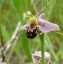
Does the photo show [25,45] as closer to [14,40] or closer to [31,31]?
[31,31]

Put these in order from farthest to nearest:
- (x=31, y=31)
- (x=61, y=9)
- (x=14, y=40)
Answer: (x=61, y=9)
(x=14, y=40)
(x=31, y=31)

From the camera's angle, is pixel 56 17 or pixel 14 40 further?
pixel 56 17

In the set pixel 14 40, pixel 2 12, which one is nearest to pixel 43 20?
pixel 14 40

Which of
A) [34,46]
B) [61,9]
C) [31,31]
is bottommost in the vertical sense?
[34,46]

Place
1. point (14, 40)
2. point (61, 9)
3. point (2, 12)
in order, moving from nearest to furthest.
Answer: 1. point (14, 40)
2. point (61, 9)
3. point (2, 12)

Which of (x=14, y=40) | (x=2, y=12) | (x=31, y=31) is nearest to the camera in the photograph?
(x=31, y=31)

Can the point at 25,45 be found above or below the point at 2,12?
below

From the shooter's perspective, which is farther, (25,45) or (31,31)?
(25,45)

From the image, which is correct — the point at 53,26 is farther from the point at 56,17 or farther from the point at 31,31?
the point at 56,17

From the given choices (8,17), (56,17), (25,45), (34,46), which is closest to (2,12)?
(8,17)

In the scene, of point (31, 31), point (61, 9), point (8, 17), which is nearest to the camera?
point (31, 31)
